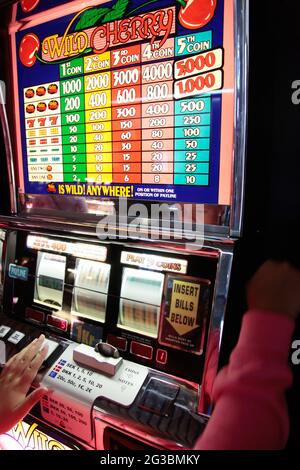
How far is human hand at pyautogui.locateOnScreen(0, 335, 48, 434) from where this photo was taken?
1.59 m

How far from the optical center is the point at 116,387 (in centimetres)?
147

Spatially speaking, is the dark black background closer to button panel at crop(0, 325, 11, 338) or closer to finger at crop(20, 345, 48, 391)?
finger at crop(20, 345, 48, 391)

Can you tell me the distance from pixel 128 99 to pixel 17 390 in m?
1.41

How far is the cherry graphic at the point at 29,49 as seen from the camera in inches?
76.8

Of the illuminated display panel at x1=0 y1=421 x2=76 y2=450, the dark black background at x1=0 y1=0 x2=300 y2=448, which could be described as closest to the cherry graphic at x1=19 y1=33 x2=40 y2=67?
the dark black background at x1=0 y1=0 x2=300 y2=448

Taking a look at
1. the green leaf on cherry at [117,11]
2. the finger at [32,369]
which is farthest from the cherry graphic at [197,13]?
the finger at [32,369]

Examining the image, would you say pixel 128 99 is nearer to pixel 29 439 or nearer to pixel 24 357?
pixel 24 357

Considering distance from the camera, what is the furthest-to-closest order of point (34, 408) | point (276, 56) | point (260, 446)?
point (34, 408) → point (276, 56) → point (260, 446)

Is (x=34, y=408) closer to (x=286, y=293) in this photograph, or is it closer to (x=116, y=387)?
(x=116, y=387)

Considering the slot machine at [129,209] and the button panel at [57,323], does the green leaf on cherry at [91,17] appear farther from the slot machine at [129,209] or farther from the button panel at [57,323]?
the button panel at [57,323]

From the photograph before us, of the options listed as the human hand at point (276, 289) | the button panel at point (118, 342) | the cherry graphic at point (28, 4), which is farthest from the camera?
the cherry graphic at point (28, 4)

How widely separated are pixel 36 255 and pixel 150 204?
2.56 ft

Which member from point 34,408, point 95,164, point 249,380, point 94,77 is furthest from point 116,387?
point 94,77

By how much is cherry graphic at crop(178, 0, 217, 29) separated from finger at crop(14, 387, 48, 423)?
1.65 metres
